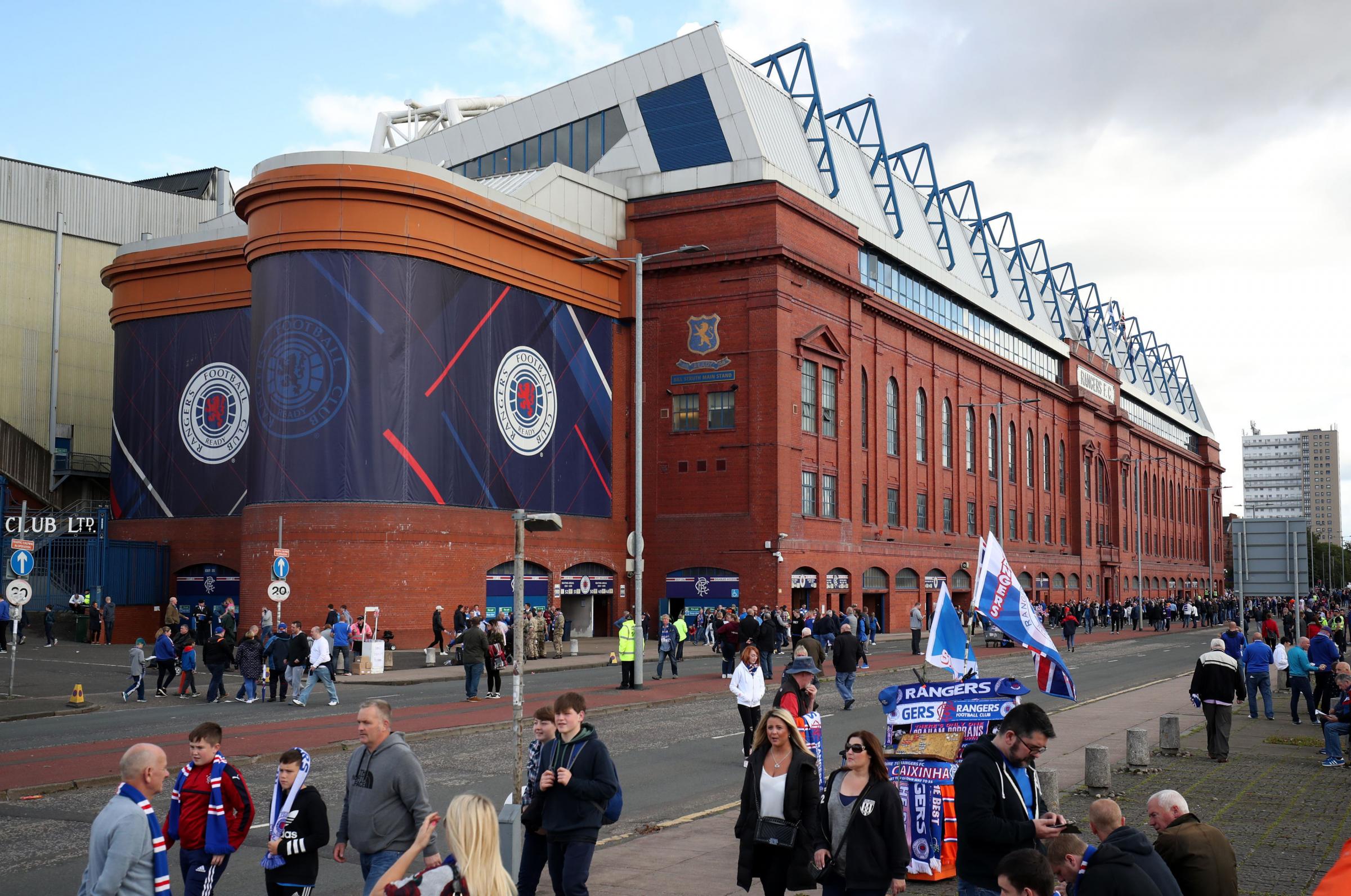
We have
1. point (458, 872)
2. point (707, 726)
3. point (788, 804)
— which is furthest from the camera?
point (707, 726)

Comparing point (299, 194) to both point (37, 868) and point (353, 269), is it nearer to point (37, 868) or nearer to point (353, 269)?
point (353, 269)

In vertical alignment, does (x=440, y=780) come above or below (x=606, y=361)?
below

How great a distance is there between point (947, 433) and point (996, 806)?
66419 millimetres

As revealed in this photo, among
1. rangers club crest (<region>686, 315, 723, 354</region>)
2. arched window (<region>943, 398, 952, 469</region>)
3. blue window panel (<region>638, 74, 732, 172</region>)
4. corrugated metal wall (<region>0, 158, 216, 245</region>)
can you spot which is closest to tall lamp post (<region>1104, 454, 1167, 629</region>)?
arched window (<region>943, 398, 952, 469</region>)

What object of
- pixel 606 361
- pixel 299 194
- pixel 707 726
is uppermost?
pixel 299 194

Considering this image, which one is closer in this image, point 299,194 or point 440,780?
point 440,780

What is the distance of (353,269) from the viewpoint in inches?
1633

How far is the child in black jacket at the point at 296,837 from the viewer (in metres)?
7.30

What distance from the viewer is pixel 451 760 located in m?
17.1

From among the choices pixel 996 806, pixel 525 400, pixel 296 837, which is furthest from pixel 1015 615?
pixel 525 400

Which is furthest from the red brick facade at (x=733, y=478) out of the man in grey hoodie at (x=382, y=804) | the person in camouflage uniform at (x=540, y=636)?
the man in grey hoodie at (x=382, y=804)

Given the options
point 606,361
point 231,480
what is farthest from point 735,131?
point 231,480

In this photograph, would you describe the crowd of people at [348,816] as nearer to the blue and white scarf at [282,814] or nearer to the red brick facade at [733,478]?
the blue and white scarf at [282,814]

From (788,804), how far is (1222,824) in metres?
7.29
